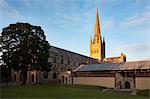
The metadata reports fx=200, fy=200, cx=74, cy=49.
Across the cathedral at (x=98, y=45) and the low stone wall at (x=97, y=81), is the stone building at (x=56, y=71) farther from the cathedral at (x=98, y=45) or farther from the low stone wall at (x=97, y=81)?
the cathedral at (x=98, y=45)

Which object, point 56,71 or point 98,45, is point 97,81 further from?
point 98,45

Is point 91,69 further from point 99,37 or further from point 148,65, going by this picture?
point 99,37

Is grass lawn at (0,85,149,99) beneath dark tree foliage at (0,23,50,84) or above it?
beneath

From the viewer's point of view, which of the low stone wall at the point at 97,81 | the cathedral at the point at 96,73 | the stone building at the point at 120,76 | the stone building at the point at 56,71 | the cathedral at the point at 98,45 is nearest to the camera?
the stone building at the point at 120,76

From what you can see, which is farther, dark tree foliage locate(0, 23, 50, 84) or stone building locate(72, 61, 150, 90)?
stone building locate(72, 61, 150, 90)

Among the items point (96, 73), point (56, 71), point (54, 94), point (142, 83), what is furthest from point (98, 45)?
point (54, 94)

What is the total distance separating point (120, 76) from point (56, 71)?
29.9 m

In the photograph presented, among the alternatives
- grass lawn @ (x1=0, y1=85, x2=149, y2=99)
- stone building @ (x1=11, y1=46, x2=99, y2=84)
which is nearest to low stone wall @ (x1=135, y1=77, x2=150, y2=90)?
grass lawn @ (x1=0, y1=85, x2=149, y2=99)

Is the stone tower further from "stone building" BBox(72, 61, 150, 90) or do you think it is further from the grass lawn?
the grass lawn

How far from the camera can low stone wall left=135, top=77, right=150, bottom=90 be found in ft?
138

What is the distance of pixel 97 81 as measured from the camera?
5166cm

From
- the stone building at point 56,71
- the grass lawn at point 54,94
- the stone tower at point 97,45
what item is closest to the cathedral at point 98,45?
the stone tower at point 97,45

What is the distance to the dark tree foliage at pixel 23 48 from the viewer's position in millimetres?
40875

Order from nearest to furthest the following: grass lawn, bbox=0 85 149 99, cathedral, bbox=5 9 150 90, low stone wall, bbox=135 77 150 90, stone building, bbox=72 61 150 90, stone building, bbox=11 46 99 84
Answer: grass lawn, bbox=0 85 149 99 → low stone wall, bbox=135 77 150 90 → stone building, bbox=72 61 150 90 → cathedral, bbox=5 9 150 90 → stone building, bbox=11 46 99 84
